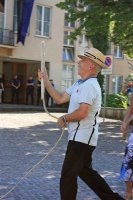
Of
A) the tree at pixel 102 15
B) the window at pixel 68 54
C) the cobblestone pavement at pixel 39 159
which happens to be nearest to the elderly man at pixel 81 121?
the cobblestone pavement at pixel 39 159

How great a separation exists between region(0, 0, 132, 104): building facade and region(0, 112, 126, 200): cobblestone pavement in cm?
1491

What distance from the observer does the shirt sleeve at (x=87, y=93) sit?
18.3ft

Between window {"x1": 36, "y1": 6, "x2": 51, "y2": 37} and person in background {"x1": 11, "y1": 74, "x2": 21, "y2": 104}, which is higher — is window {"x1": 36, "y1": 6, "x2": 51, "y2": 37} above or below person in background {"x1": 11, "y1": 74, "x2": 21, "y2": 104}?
above

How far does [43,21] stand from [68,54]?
4.20 meters

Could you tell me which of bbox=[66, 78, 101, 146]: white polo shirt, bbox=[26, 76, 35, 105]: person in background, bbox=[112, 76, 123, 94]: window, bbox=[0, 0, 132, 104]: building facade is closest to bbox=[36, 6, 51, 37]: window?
bbox=[0, 0, 132, 104]: building facade

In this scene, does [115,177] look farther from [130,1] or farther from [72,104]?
[130,1]

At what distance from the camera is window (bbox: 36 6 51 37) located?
33.9m

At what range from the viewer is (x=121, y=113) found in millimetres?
26094

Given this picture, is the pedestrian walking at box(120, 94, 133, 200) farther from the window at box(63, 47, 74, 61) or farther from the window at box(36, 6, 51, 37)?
the window at box(63, 47, 74, 61)

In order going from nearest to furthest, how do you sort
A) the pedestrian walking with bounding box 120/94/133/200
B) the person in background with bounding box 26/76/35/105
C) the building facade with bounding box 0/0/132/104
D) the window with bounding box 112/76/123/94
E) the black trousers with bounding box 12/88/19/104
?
the pedestrian walking with bounding box 120/94/133/200 → the building facade with bounding box 0/0/132/104 → the person in background with bounding box 26/76/35/105 → the black trousers with bounding box 12/88/19/104 → the window with bounding box 112/76/123/94

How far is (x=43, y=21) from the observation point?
34219 millimetres

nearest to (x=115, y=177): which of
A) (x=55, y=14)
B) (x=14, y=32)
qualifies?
(x=14, y=32)

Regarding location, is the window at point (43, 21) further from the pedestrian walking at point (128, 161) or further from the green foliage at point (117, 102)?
the pedestrian walking at point (128, 161)

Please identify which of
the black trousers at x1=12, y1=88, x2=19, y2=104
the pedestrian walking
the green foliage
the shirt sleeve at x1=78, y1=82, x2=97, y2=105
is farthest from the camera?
the black trousers at x1=12, y1=88, x2=19, y2=104
